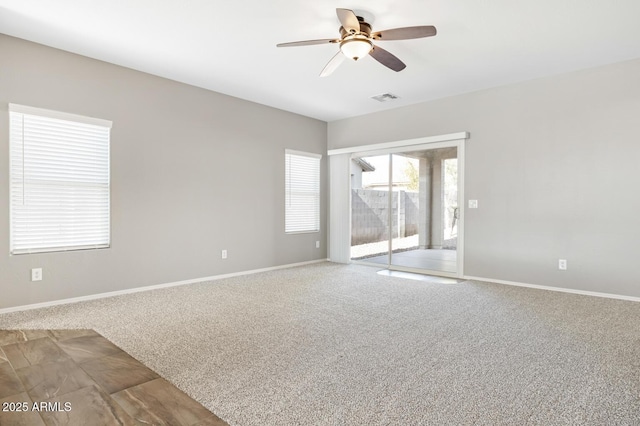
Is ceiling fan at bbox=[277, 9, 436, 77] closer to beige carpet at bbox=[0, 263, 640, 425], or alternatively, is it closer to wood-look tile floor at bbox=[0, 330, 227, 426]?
beige carpet at bbox=[0, 263, 640, 425]

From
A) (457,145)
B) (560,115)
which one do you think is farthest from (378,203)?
(560,115)

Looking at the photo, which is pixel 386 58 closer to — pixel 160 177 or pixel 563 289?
pixel 160 177

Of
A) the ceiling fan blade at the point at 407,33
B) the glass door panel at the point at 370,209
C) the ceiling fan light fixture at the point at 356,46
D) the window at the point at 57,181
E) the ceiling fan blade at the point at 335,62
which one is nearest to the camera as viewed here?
the ceiling fan blade at the point at 407,33

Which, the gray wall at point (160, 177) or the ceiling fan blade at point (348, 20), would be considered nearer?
the ceiling fan blade at point (348, 20)

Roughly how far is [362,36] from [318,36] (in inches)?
22.9

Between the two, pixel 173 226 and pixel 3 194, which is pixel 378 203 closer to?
pixel 173 226

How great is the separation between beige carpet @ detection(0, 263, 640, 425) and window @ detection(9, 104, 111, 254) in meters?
0.74

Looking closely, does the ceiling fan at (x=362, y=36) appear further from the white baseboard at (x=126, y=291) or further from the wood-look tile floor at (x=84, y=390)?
the white baseboard at (x=126, y=291)

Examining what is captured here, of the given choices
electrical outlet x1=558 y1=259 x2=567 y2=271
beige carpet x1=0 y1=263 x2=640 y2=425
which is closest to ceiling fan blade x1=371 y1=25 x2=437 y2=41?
beige carpet x1=0 y1=263 x2=640 y2=425

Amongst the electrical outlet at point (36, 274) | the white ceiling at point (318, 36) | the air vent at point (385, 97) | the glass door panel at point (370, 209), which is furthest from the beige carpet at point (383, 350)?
the air vent at point (385, 97)

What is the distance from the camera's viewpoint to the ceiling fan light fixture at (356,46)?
302 cm

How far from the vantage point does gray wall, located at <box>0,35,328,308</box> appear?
358 centimetres

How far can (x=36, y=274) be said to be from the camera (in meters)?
3.60

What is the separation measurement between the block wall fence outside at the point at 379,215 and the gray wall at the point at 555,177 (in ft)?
3.07
